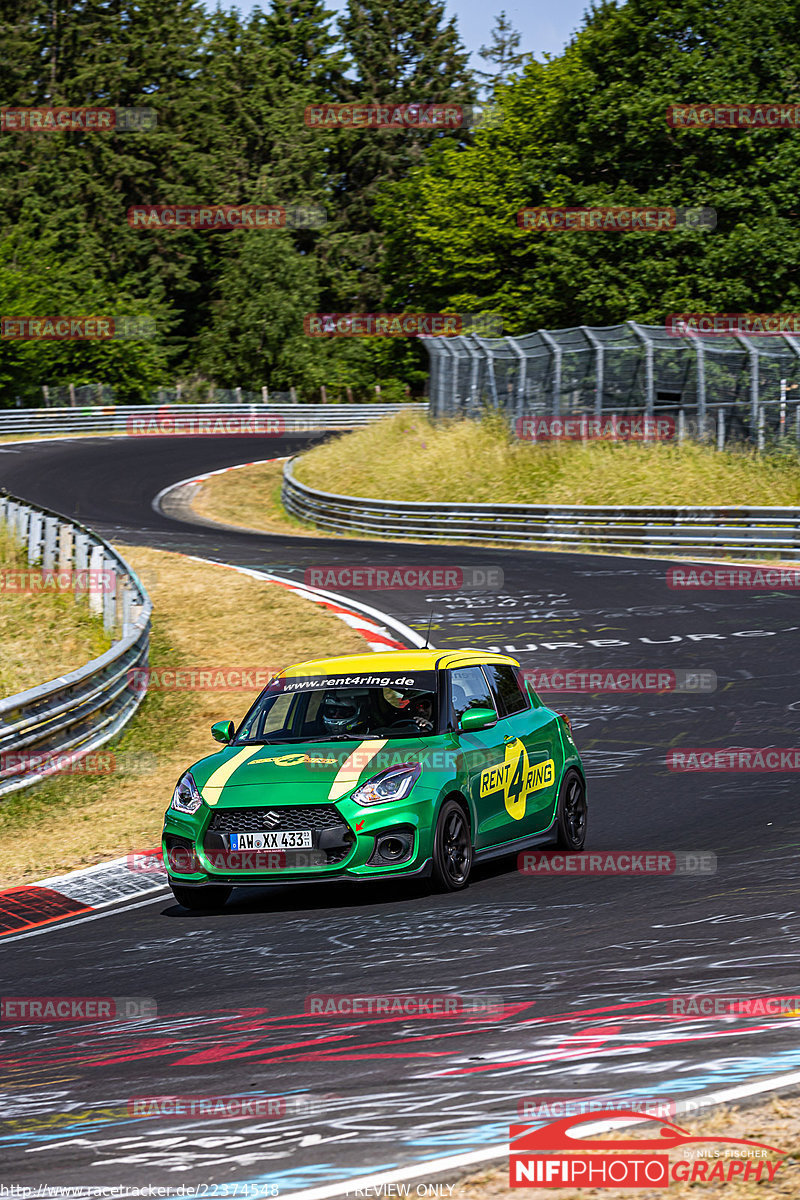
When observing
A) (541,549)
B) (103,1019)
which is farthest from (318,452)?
(103,1019)

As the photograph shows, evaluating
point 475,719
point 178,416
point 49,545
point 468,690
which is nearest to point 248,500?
point 178,416

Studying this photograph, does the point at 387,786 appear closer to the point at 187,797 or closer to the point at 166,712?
the point at 187,797

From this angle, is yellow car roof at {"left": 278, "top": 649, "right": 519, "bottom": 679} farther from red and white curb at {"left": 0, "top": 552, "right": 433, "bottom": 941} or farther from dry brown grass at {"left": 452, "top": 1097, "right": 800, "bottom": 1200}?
dry brown grass at {"left": 452, "top": 1097, "right": 800, "bottom": 1200}

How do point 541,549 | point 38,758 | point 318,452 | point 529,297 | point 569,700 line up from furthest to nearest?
point 529,297, point 318,452, point 541,549, point 569,700, point 38,758

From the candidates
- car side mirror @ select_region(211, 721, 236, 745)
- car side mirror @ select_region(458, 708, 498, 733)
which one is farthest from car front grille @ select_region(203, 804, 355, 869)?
car side mirror @ select_region(458, 708, 498, 733)

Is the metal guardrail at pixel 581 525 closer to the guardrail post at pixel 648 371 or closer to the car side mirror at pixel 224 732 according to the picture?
the guardrail post at pixel 648 371

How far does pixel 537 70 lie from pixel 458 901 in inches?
2331

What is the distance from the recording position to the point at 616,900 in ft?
27.9

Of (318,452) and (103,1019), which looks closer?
(103,1019)

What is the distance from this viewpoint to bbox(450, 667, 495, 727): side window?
9.91 meters

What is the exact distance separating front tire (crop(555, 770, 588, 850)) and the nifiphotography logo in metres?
5.86

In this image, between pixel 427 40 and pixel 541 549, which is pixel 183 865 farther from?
pixel 427 40

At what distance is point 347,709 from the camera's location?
989 centimetres

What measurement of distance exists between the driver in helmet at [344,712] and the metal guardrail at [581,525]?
688 inches
